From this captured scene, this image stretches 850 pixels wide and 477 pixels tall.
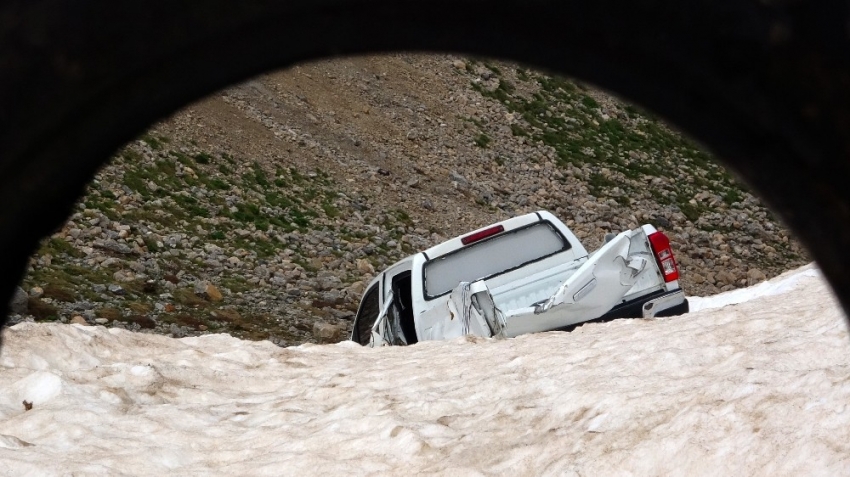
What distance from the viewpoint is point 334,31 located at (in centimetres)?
123

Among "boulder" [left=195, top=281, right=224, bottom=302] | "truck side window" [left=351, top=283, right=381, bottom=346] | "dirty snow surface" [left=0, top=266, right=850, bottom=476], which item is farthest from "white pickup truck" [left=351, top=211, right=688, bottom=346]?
"boulder" [left=195, top=281, right=224, bottom=302]

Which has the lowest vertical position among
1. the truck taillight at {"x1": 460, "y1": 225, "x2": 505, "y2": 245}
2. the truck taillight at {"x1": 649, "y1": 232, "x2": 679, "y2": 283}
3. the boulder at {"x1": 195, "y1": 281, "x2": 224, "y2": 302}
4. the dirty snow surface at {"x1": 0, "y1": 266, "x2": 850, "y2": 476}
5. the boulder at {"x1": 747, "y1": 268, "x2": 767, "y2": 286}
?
the boulder at {"x1": 747, "y1": 268, "x2": 767, "y2": 286}

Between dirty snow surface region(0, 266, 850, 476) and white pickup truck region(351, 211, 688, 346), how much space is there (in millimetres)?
507

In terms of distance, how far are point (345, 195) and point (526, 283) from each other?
16.6m

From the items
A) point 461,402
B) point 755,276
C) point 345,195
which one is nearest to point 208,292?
point 345,195

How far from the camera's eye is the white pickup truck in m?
9.12

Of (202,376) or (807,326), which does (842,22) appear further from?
(202,376)

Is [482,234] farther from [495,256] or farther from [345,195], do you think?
[345,195]

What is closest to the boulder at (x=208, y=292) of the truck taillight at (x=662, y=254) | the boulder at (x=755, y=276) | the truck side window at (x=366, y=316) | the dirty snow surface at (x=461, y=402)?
the truck side window at (x=366, y=316)

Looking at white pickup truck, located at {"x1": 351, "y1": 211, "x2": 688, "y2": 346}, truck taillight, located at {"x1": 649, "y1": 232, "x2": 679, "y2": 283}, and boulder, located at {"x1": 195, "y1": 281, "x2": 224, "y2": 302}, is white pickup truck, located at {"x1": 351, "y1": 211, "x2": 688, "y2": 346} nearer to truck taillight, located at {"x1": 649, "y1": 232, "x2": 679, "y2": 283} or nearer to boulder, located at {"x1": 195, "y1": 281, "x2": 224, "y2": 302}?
truck taillight, located at {"x1": 649, "y1": 232, "x2": 679, "y2": 283}

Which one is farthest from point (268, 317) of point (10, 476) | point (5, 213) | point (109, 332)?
point (5, 213)

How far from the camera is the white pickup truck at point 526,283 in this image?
29.9 feet

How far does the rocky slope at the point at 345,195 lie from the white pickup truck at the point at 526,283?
675 centimetres

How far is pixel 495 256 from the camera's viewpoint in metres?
10.1
